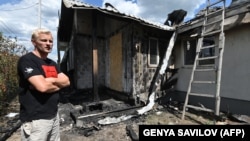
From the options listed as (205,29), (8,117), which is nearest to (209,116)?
(205,29)

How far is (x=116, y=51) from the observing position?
866 centimetres

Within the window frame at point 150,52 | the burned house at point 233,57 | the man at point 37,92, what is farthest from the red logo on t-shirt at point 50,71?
the window frame at point 150,52

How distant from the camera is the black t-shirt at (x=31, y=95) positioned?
216 cm

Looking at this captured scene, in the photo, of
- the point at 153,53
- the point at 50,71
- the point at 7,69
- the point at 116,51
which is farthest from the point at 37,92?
the point at 116,51

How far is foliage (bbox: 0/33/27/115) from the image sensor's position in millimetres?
6279

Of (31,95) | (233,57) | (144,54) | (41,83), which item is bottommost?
(31,95)

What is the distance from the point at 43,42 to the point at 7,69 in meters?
5.94

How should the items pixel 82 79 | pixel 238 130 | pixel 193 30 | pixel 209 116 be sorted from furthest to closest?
1. pixel 82 79
2. pixel 193 30
3. pixel 209 116
4. pixel 238 130

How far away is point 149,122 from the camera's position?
539 cm

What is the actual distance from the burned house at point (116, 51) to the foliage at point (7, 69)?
2.59m

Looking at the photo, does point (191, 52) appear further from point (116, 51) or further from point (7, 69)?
point (7, 69)

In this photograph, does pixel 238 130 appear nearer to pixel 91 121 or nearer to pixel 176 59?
pixel 91 121

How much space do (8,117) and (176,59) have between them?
638 centimetres

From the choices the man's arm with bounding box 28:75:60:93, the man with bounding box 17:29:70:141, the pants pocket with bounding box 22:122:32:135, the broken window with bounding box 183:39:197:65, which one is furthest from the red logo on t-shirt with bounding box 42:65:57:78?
the broken window with bounding box 183:39:197:65
